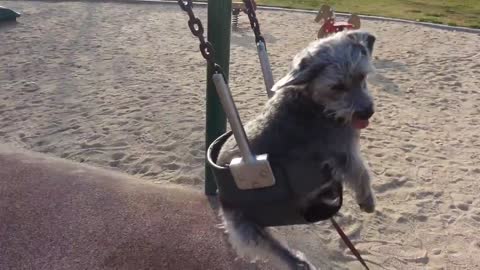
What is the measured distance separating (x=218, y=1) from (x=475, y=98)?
4807 millimetres

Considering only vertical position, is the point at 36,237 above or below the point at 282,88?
below

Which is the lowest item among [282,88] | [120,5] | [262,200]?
[120,5]

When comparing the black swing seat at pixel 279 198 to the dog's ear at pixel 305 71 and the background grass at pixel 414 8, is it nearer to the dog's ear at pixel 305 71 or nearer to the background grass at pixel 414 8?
the dog's ear at pixel 305 71

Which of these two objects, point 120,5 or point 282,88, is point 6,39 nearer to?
point 120,5

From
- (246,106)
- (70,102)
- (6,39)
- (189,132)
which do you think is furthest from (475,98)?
(6,39)

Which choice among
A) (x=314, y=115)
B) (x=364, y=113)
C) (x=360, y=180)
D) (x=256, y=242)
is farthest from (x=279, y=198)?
(x=360, y=180)

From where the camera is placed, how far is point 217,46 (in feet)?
13.1

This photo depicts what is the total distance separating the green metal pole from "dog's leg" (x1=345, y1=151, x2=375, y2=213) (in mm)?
1304

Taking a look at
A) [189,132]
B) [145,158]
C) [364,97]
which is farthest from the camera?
[189,132]

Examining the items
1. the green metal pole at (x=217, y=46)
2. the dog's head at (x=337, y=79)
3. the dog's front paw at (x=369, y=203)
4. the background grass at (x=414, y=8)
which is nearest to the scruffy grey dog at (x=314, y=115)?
the dog's head at (x=337, y=79)

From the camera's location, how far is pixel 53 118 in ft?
20.7

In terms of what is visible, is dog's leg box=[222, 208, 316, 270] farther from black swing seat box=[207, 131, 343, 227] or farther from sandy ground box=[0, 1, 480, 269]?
sandy ground box=[0, 1, 480, 269]

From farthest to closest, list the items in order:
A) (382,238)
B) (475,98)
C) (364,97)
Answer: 1. (475,98)
2. (382,238)
3. (364,97)

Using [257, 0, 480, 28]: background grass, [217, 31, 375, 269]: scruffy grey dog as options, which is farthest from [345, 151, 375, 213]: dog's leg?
[257, 0, 480, 28]: background grass
